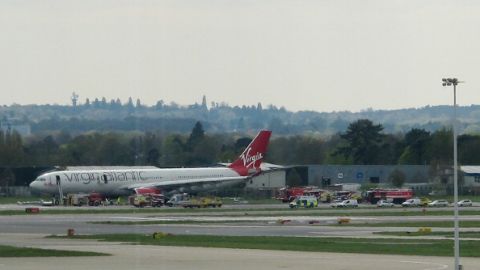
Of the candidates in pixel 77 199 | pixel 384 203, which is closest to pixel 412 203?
pixel 384 203

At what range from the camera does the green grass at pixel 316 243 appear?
63344 mm

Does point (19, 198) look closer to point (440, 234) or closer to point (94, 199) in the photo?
point (94, 199)

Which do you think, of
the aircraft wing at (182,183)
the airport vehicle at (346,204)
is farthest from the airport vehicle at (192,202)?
the airport vehicle at (346,204)

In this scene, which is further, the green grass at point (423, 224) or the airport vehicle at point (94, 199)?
the airport vehicle at point (94, 199)

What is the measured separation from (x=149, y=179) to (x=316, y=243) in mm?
83442

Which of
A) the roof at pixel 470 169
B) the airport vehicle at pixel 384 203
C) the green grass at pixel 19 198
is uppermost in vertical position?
the roof at pixel 470 169

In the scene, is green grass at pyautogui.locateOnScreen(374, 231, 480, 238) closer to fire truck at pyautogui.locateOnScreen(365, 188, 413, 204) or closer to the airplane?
fire truck at pyautogui.locateOnScreen(365, 188, 413, 204)

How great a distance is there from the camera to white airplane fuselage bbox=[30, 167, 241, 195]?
147125 millimetres

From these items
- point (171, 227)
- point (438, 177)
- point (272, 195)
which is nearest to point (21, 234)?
point (171, 227)

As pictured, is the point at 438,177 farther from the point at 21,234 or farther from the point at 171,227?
the point at 21,234

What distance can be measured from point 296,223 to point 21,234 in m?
23.3

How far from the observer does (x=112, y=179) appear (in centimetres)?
14900

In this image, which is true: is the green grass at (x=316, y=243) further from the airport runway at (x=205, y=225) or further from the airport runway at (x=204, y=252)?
the airport runway at (x=205, y=225)

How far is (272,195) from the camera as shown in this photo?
7082 inches
